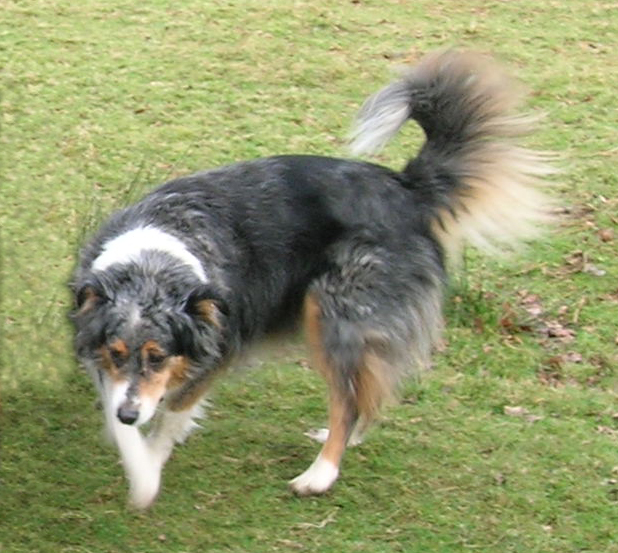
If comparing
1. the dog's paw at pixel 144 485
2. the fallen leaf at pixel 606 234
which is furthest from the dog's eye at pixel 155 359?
the fallen leaf at pixel 606 234

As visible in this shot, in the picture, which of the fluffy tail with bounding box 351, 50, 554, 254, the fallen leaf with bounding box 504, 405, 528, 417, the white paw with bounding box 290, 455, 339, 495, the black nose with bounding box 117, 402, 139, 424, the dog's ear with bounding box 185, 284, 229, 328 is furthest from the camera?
the fallen leaf with bounding box 504, 405, 528, 417

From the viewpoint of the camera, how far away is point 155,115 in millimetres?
7406

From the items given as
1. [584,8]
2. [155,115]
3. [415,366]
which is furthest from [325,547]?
[584,8]

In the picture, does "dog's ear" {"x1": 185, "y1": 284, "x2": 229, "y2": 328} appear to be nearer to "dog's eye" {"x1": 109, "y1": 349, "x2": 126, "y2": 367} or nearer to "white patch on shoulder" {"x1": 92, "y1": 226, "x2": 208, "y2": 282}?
"white patch on shoulder" {"x1": 92, "y1": 226, "x2": 208, "y2": 282}

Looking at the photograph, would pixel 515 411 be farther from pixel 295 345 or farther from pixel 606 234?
pixel 606 234

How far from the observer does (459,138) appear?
4.96m

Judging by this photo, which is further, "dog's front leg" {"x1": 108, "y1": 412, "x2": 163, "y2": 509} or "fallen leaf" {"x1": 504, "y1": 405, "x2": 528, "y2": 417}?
"fallen leaf" {"x1": 504, "y1": 405, "x2": 528, "y2": 417}

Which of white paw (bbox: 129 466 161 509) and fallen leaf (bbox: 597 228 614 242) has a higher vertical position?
fallen leaf (bbox: 597 228 614 242)

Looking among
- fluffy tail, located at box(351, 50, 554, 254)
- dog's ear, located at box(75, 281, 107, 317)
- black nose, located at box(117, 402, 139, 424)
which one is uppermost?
fluffy tail, located at box(351, 50, 554, 254)

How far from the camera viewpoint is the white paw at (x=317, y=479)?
4.74m

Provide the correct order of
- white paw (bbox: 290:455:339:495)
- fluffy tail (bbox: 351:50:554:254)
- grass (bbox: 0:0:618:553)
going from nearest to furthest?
grass (bbox: 0:0:618:553)
white paw (bbox: 290:455:339:495)
fluffy tail (bbox: 351:50:554:254)

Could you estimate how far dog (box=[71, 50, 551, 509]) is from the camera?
4.33 m

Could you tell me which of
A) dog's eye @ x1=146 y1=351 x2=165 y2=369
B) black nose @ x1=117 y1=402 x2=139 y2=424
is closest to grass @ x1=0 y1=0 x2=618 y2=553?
black nose @ x1=117 y1=402 x2=139 y2=424

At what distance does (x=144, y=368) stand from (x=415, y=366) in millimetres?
1247
